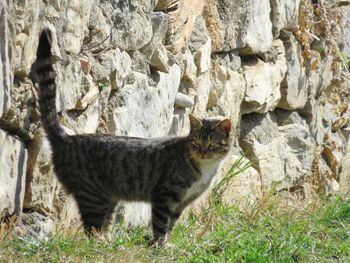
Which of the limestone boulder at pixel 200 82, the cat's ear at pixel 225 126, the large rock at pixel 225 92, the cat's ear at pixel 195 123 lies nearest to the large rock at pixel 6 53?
the cat's ear at pixel 195 123

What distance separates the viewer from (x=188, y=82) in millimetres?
7773

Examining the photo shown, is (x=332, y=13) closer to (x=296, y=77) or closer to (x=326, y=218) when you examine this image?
(x=296, y=77)

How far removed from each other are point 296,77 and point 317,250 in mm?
3973

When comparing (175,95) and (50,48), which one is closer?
(50,48)

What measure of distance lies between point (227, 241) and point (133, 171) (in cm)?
84

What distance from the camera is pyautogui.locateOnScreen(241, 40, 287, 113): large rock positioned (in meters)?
8.80

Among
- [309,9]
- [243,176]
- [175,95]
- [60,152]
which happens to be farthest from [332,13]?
[60,152]

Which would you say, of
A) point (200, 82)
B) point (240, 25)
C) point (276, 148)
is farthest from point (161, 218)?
point (276, 148)

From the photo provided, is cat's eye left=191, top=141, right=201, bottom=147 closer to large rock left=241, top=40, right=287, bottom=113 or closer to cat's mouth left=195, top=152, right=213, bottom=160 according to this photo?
Result: cat's mouth left=195, top=152, right=213, bottom=160

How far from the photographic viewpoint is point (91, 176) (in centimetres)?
609

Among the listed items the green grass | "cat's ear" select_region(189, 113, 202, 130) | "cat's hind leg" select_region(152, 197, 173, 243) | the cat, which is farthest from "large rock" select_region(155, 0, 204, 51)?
"cat's hind leg" select_region(152, 197, 173, 243)

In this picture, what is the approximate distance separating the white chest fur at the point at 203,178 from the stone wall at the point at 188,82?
717 millimetres

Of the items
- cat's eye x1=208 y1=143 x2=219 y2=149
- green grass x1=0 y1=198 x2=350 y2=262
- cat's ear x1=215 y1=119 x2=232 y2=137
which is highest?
cat's ear x1=215 y1=119 x2=232 y2=137

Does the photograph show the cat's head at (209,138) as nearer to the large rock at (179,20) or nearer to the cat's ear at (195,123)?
the cat's ear at (195,123)
